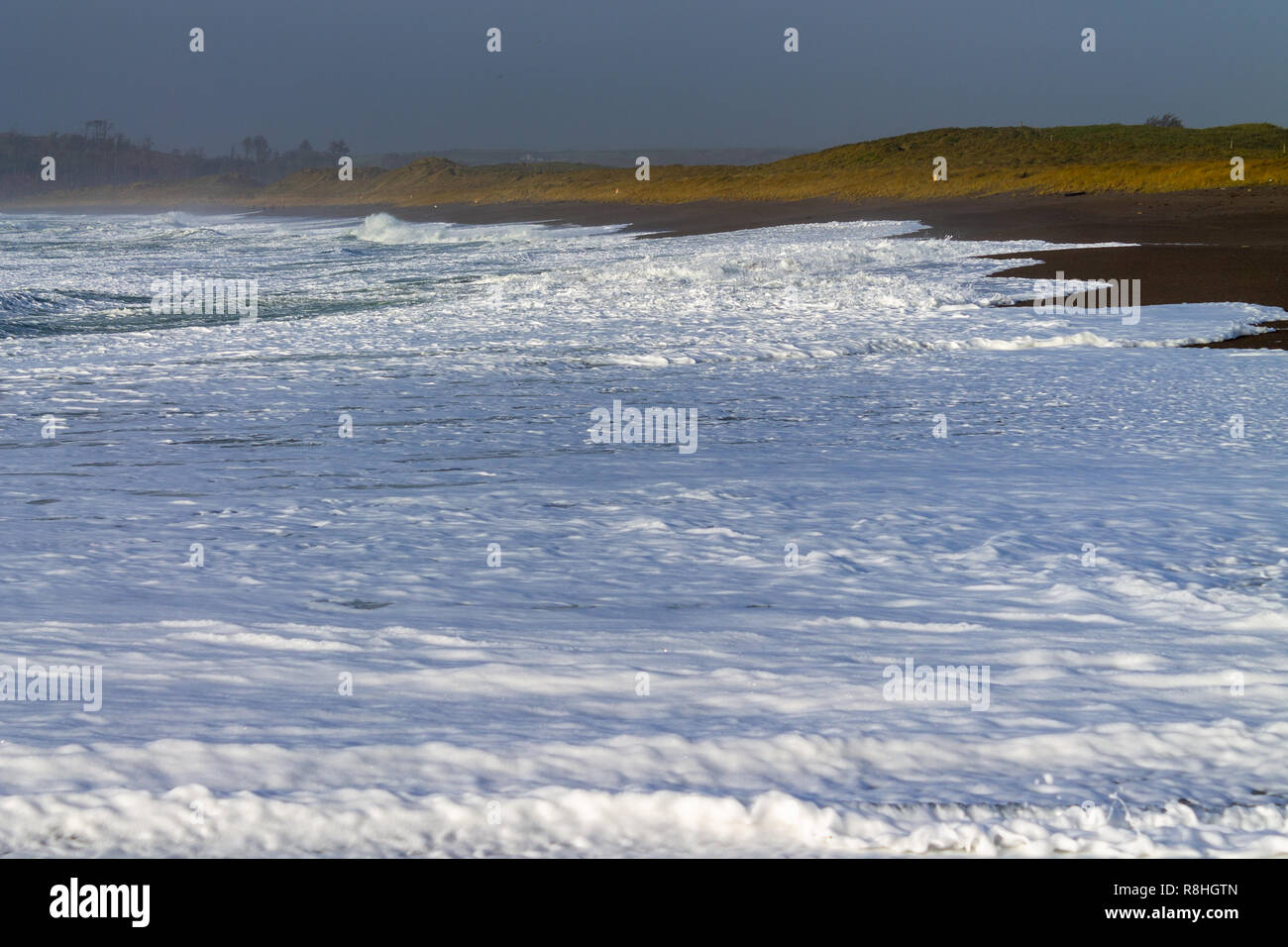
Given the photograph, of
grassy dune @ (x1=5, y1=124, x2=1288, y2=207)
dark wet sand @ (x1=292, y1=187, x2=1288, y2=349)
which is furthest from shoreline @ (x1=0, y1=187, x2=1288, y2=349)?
grassy dune @ (x1=5, y1=124, x2=1288, y2=207)

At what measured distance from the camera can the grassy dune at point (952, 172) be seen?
42969mm

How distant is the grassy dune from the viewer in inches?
1692

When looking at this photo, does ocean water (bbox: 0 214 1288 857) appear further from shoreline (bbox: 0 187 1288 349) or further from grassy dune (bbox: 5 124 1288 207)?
grassy dune (bbox: 5 124 1288 207)

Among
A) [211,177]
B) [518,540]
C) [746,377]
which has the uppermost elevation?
[211,177]

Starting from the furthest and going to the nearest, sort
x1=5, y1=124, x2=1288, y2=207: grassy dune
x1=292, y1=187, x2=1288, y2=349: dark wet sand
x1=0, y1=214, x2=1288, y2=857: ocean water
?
1. x1=5, y1=124, x2=1288, y2=207: grassy dune
2. x1=292, y1=187, x2=1288, y2=349: dark wet sand
3. x1=0, y1=214, x2=1288, y2=857: ocean water

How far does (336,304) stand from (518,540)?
12.1 m

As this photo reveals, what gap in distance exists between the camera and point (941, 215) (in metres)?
37.4

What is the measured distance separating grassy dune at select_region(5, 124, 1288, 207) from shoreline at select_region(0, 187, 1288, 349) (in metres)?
2.39

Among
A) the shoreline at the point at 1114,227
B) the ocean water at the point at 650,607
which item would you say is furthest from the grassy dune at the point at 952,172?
the ocean water at the point at 650,607

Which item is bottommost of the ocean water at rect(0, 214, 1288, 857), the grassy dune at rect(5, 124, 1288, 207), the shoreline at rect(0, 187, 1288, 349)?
the ocean water at rect(0, 214, 1288, 857)

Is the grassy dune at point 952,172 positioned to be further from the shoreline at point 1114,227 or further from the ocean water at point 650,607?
the ocean water at point 650,607
